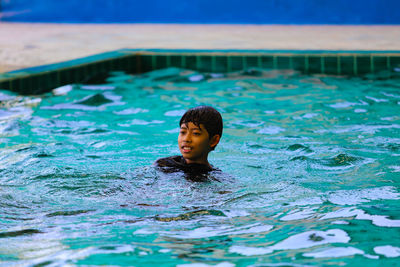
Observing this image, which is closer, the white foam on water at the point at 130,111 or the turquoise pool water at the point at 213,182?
the turquoise pool water at the point at 213,182

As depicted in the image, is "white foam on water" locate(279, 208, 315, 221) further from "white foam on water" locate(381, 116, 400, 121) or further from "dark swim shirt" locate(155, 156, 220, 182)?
"white foam on water" locate(381, 116, 400, 121)

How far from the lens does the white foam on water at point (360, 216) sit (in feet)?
10.2

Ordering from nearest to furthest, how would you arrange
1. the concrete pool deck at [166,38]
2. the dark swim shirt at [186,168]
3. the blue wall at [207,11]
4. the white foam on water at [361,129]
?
the dark swim shirt at [186,168]
the white foam on water at [361,129]
the concrete pool deck at [166,38]
the blue wall at [207,11]

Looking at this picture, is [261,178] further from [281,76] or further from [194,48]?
[194,48]

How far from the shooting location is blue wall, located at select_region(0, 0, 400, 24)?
45.6 feet

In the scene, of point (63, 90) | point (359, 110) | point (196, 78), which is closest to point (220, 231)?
point (359, 110)

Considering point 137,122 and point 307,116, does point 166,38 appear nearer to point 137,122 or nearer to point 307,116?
point 137,122

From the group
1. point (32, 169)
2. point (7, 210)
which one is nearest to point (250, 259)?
point (7, 210)

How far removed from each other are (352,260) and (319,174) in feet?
5.89

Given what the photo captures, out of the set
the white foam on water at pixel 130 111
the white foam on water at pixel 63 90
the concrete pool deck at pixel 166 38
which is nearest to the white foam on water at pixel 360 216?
the white foam on water at pixel 130 111

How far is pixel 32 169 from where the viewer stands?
4.51 m

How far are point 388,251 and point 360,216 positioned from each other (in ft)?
1.81

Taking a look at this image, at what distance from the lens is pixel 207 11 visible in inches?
587

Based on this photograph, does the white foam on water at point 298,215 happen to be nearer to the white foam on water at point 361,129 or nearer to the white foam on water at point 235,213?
the white foam on water at point 235,213
